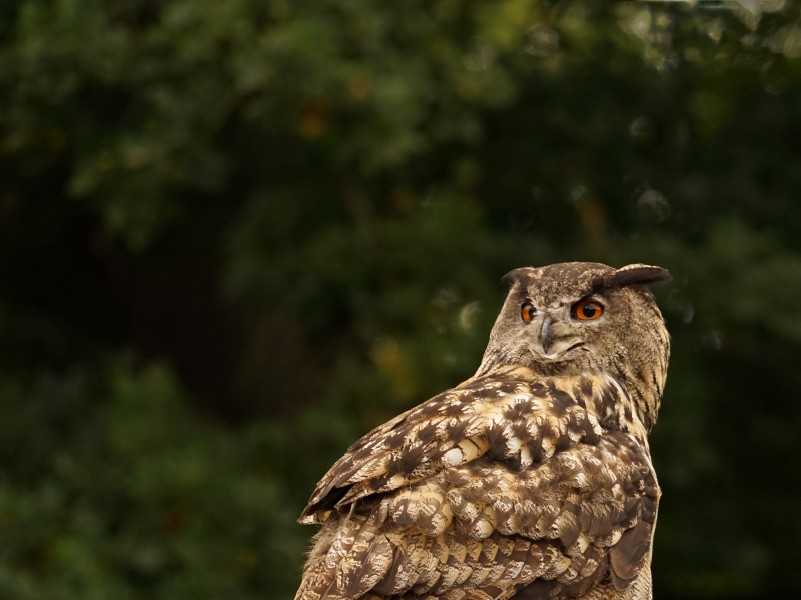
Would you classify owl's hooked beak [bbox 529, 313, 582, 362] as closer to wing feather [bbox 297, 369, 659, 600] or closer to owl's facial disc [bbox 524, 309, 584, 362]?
owl's facial disc [bbox 524, 309, 584, 362]

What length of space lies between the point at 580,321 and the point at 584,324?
0.5 inches

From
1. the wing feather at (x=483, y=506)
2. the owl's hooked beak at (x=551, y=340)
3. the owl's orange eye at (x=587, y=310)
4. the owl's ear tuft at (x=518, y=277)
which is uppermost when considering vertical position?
the owl's ear tuft at (x=518, y=277)

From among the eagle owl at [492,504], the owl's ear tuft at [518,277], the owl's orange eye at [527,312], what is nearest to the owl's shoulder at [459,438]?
the eagle owl at [492,504]

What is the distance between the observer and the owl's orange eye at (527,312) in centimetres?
377

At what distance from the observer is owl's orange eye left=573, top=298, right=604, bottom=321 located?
12.3ft

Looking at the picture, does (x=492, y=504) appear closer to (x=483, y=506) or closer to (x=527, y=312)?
(x=483, y=506)

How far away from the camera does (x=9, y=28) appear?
731 cm

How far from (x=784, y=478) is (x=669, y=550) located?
3.26 feet

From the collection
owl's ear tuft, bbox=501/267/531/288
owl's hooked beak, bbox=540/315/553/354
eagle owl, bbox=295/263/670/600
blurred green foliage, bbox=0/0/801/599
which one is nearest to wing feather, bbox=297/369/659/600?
eagle owl, bbox=295/263/670/600

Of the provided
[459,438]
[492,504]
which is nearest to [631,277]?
[459,438]

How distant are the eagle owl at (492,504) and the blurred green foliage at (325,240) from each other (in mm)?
3207

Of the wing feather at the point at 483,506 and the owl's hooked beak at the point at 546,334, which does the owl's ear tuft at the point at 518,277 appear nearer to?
the owl's hooked beak at the point at 546,334

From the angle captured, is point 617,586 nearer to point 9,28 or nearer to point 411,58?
point 411,58

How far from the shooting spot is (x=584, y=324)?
374 centimetres
